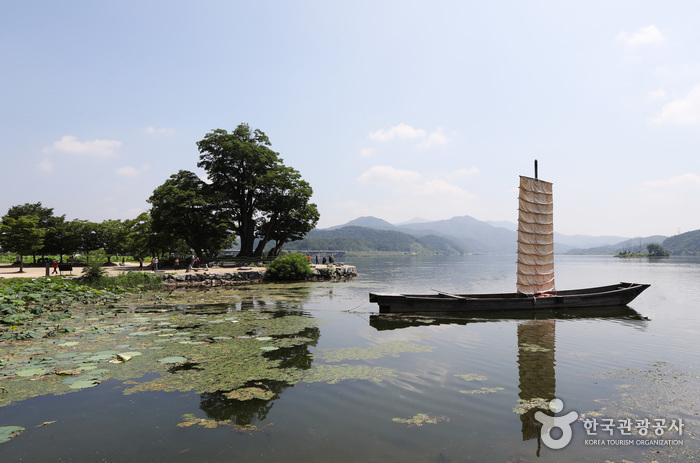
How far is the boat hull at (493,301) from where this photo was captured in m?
17.8

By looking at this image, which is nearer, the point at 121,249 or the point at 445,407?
the point at 445,407

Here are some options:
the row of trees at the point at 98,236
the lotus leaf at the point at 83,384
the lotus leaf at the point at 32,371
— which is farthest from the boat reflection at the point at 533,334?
the row of trees at the point at 98,236

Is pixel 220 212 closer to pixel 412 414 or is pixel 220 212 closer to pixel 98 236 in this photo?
pixel 98 236

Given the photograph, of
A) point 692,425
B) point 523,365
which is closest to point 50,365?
point 523,365

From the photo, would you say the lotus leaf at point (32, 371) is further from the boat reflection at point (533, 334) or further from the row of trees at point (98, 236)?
the row of trees at point (98, 236)

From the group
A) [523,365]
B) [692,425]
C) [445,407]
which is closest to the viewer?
[692,425]

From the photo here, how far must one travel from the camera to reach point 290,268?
34.3 m

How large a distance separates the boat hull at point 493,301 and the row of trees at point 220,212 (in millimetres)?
29938

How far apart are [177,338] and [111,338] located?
6.75ft

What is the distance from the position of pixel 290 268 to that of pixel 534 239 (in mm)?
21769

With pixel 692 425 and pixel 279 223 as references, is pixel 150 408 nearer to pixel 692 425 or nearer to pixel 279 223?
pixel 692 425

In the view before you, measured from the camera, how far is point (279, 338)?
11961mm

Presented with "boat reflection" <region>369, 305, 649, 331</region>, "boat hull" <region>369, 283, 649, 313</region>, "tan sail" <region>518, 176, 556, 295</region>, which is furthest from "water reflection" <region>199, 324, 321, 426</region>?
"tan sail" <region>518, 176, 556, 295</region>

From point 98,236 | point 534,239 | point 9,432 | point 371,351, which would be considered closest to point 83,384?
point 9,432
